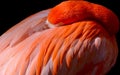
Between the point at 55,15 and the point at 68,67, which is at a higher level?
the point at 55,15

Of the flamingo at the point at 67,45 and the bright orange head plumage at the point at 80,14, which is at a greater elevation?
the bright orange head plumage at the point at 80,14

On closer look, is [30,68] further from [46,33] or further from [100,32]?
[100,32]

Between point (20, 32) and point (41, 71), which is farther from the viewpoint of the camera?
point (20, 32)

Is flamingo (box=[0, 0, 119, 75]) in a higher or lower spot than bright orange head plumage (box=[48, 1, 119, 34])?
lower

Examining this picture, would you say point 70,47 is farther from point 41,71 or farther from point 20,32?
point 20,32

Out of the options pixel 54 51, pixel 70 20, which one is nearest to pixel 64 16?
pixel 70 20
